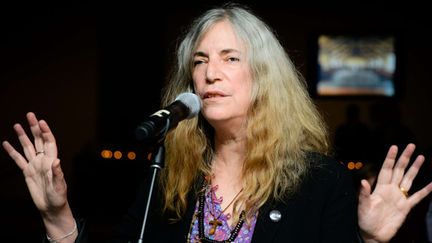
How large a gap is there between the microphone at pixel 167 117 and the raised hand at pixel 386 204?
2.10 ft

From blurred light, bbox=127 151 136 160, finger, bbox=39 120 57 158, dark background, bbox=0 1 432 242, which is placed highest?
dark background, bbox=0 1 432 242

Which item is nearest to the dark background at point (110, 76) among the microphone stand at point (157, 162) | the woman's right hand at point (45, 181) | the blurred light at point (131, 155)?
the blurred light at point (131, 155)

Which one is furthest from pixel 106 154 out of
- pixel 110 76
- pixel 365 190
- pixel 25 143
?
pixel 365 190

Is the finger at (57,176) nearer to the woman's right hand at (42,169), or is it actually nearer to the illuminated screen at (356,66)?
the woman's right hand at (42,169)

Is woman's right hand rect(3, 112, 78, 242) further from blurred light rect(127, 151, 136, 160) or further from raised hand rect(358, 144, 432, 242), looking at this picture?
blurred light rect(127, 151, 136, 160)

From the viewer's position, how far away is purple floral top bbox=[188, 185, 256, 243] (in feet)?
6.36

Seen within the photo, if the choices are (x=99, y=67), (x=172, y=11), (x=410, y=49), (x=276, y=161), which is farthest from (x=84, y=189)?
(x=276, y=161)

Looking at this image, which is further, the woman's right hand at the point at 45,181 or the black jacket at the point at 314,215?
the woman's right hand at the point at 45,181

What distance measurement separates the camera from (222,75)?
1989 millimetres

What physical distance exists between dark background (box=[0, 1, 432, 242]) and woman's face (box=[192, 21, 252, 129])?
13.5ft

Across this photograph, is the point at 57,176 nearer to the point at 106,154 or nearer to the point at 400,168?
the point at 400,168

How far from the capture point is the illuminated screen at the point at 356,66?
7.03m

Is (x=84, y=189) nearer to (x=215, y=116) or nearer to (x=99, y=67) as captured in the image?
(x=99, y=67)

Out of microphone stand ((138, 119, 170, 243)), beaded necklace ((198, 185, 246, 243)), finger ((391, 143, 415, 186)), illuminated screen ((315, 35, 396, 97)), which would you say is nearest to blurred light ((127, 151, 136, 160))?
illuminated screen ((315, 35, 396, 97))
